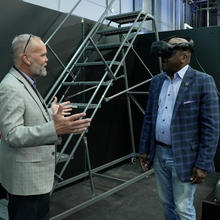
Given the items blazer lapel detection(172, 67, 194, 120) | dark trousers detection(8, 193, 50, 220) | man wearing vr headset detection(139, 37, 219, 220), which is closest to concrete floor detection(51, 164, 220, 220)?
man wearing vr headset detection(139, 37, 219, 220)

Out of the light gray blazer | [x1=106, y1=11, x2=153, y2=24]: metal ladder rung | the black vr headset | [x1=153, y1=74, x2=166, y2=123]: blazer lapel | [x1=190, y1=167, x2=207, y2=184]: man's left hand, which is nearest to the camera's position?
the light gray blazer

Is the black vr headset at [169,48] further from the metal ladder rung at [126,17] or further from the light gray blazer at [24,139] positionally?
the metal ladder rung at [126,17]

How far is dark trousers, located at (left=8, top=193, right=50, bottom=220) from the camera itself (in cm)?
147

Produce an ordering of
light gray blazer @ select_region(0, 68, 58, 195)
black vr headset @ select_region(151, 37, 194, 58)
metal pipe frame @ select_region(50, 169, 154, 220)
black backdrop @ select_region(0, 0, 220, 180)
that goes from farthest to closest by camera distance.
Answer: black backdrop @ select_region(0, 0, 220, 180)
metal pipe frame @ select_region(50, 169, 154, 220)
black vr headset @ select_region(151, 37, 194, 58)
light gray blazer @ select_region(0, 68, 58, 195)

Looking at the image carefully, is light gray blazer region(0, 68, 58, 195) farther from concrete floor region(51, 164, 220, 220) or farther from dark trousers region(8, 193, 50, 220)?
concrete floor region(51, 164, 220, 220)

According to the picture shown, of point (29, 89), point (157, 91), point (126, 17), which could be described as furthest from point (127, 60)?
point (29, 89)

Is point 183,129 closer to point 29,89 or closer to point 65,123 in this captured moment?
point 65,123

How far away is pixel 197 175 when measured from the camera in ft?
5.62

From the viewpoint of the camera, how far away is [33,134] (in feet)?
4.21

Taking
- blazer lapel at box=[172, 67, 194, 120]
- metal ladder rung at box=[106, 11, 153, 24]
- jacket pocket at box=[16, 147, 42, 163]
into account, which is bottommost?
jacket pocket at box=[16, 147, 42, 163]

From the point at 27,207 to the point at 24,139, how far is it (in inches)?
17.8

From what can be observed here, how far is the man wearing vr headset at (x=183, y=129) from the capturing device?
67.7 inches

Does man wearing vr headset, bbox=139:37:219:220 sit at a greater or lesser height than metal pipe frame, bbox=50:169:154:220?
greater

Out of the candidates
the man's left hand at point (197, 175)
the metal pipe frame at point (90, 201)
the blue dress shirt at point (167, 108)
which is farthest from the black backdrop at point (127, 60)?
the man's left hand at point (197, 175)
